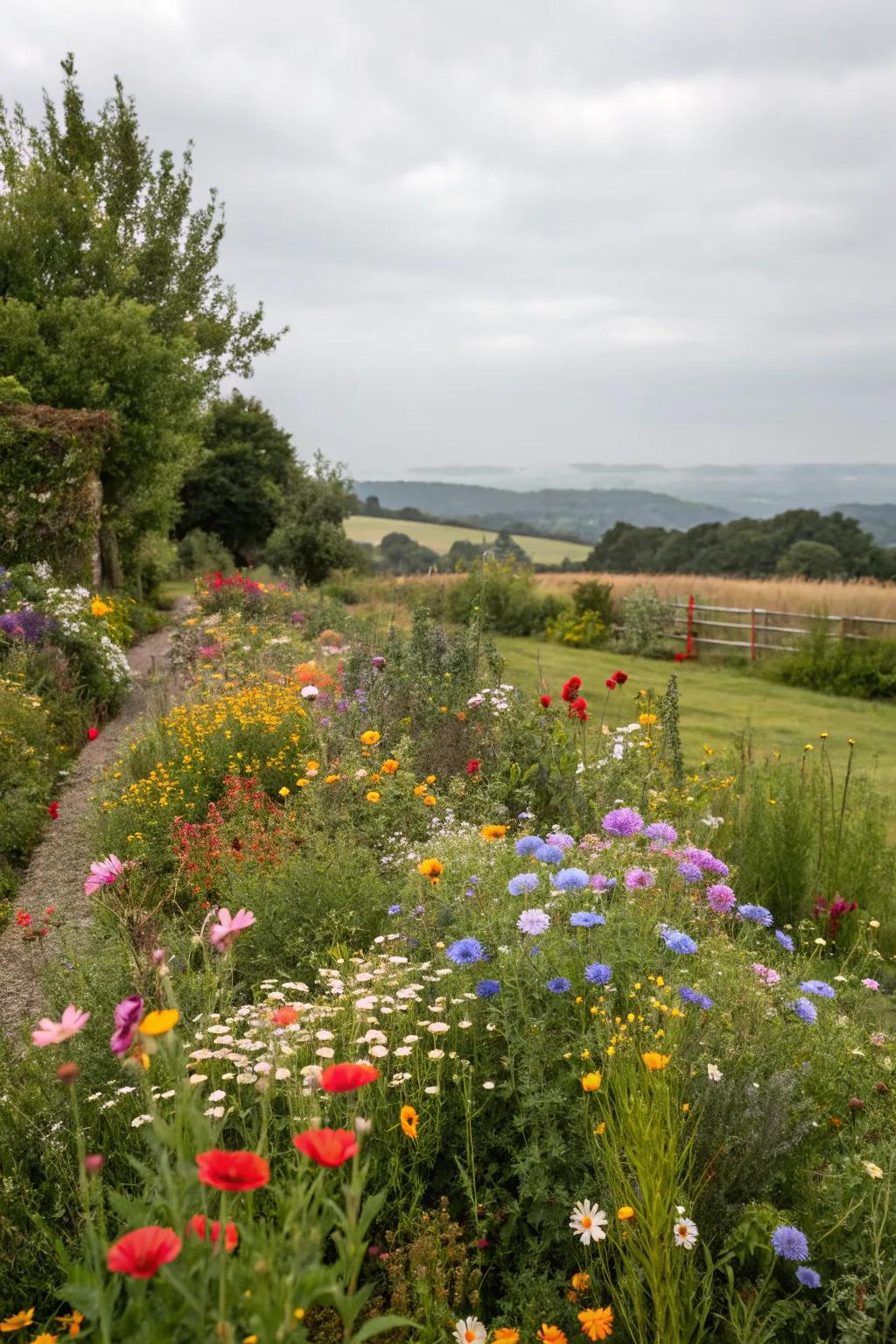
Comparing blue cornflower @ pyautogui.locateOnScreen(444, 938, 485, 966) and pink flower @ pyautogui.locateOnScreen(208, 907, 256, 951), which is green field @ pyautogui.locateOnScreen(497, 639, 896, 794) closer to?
blue cornflower @ pyautogui.locateOnScreen(444, 938, 485, 966)

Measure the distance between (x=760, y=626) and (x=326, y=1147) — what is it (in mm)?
17344

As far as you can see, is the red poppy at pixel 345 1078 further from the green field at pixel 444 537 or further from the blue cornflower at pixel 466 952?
the green field at pixel 444 537

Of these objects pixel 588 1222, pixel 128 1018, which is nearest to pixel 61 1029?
pixel 128 1018

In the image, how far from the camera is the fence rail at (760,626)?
15305 millimetres

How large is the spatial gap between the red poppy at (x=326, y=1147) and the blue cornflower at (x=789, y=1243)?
122 centimetres

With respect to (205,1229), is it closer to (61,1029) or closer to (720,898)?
(61,1029)

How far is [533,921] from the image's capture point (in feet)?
8.04

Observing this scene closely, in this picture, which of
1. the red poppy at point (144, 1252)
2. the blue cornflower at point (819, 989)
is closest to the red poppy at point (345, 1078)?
the red poppy at point (144, 1252)

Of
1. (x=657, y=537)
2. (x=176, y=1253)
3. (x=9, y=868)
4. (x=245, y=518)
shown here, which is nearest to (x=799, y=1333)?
(x=176, y=1253)

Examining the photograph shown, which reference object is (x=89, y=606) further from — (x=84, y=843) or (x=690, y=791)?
(x=690, y=791)

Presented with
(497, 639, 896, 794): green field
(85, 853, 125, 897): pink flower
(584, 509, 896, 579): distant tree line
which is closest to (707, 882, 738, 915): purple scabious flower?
(85, 853, 125, 897): pink flower

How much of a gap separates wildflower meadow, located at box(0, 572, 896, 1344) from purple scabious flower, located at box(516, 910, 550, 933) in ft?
0.38

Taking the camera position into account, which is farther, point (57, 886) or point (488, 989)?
point (57, 886)

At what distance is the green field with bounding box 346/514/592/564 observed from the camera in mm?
33938
